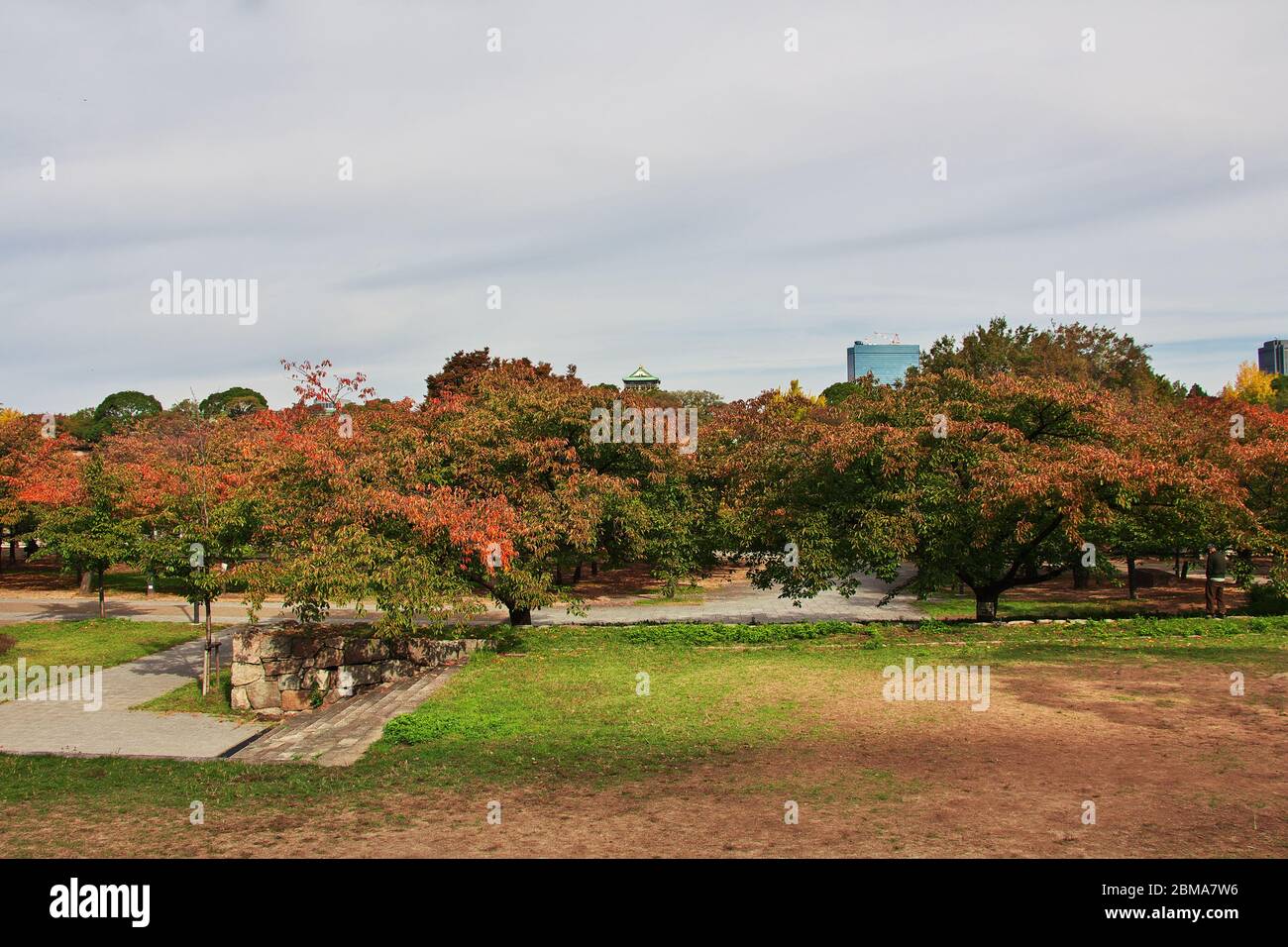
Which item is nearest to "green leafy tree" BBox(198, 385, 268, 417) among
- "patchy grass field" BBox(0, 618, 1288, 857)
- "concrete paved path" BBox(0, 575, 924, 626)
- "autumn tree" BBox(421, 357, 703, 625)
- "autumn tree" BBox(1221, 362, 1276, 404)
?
"concrete paved path" BBox(0, 575, 924, 626)

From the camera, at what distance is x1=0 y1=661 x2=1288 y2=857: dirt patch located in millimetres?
8031

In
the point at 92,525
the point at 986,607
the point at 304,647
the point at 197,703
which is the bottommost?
the point at 197,703

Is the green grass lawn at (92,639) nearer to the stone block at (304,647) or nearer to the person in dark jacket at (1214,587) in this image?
the stone block at (304,647)

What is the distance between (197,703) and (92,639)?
9022 millimetres

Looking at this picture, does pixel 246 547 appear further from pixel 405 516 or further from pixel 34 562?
pixel 34 562

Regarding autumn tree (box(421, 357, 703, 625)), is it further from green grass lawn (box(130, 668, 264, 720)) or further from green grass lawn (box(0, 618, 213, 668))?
green grass lawn (box(0, 618, 213, 668))

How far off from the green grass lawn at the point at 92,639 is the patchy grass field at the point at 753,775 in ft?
34.5

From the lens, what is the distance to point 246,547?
17625 mm

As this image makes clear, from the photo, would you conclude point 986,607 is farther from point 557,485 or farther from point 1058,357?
point 1058,357

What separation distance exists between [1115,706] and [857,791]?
574cm

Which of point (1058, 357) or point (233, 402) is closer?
point (1058, 357)

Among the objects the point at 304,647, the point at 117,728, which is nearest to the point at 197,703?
the point at 117,728

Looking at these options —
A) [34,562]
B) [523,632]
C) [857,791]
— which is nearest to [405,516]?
[523,632]

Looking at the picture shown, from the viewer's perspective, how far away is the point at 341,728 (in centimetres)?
1351
